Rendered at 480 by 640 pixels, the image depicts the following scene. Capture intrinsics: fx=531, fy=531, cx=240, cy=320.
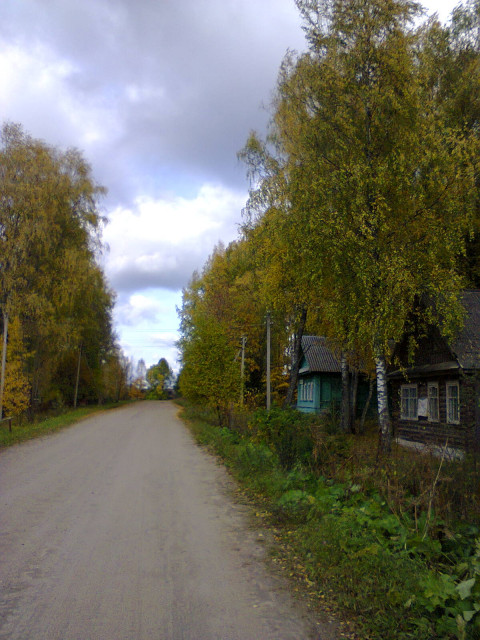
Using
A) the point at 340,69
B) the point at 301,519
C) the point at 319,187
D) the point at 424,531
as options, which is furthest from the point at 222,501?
the point at 340,69

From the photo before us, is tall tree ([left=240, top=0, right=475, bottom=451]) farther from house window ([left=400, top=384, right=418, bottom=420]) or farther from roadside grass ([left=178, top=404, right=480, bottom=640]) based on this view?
house window ([left=400, top=384, right=418, bottom=420])

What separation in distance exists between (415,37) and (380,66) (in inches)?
44.6

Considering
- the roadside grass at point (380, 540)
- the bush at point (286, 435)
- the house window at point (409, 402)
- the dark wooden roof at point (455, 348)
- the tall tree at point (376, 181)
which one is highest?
the tall tree at point (376, 181)

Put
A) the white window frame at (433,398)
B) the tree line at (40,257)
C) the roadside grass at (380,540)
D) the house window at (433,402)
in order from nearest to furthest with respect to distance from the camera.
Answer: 1. the roadside grass at (380,540)
2. the white window frame at (433,398)
3. the house window at (433,402)
4. the tree line at (40,257)

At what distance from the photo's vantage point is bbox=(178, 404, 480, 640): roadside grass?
13.4 feet

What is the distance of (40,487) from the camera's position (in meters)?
10.1

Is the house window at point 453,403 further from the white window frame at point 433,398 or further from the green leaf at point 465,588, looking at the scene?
the green leaf at point 465,588

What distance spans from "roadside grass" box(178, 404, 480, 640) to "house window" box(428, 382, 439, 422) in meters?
8.40

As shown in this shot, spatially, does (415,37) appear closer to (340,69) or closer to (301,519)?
(340,69)

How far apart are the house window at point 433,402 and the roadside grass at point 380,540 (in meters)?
8.40

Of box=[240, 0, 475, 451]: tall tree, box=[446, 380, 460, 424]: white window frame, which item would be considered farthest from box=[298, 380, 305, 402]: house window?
box=[240, 0, 475, 451]: tall tree

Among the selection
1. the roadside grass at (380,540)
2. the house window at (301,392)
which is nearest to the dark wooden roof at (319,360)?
the house window at (301,392)

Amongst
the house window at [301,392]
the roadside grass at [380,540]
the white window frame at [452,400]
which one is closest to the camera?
the roadside grass at [380,540]

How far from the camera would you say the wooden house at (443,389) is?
14281mm
